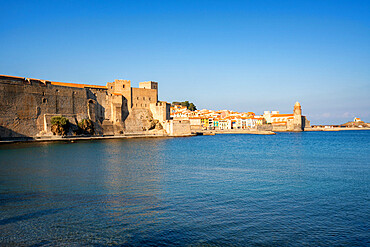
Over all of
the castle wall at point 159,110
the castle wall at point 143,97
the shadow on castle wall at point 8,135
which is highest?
the castle wall at point 143,97

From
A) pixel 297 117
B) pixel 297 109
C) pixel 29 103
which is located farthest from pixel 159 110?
pixel 297 117

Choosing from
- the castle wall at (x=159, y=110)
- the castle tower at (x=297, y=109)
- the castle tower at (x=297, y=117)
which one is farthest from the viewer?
the castle tower at (x=297, y=117)

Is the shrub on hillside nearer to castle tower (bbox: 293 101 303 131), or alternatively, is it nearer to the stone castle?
the stone castle

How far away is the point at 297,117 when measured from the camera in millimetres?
48500

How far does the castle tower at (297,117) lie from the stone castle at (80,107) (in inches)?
860

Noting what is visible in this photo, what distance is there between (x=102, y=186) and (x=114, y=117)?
A: 22.8 m

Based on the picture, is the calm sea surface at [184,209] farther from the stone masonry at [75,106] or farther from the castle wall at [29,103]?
the stone masonry at [75,106]

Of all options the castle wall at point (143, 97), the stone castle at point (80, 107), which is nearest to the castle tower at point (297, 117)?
the stone castle at point (80, 107)

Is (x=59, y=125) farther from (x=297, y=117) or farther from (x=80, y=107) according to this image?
(x=297, y=117)

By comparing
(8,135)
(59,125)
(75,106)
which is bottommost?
(8,135)

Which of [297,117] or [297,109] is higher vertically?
[297,109]

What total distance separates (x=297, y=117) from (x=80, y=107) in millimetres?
34052

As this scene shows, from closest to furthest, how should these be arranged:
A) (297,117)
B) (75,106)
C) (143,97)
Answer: (75,106) < (143,97) < (297,117)

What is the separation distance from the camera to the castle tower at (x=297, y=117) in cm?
4778
